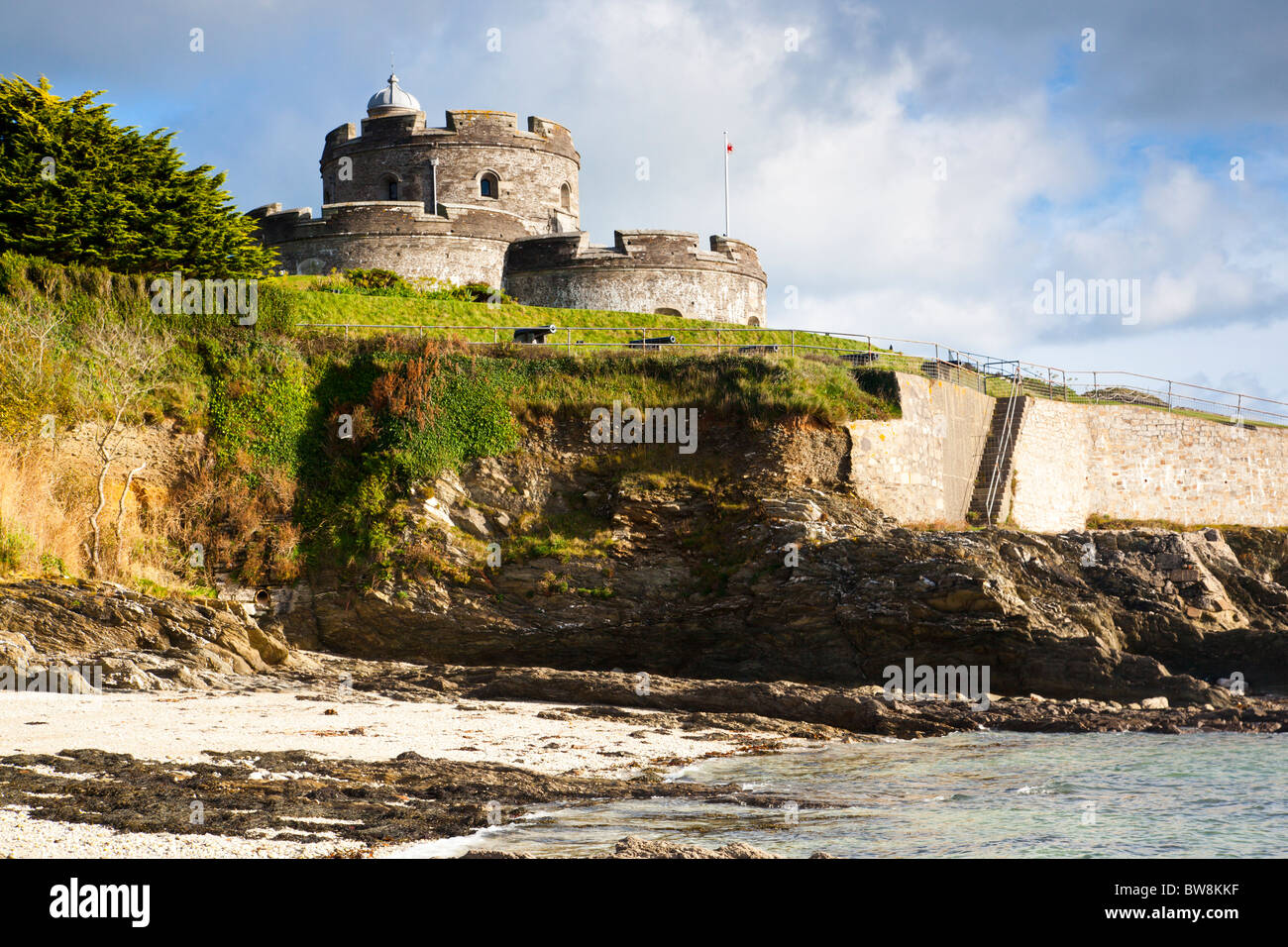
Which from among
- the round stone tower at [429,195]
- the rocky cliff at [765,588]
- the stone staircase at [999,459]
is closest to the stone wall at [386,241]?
the round stone tower at [429,195]

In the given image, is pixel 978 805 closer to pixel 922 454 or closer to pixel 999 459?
pixel 922 454

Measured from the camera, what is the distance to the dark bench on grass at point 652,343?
28.7 meters

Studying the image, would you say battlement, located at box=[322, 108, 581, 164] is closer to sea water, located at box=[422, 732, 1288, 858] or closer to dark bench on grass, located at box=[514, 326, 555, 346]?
dark bench on grass, located at box=[514, 326, 555, 346]

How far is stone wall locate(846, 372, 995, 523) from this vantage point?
A: 26.6 m

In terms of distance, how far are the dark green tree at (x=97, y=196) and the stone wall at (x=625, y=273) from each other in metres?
13.6

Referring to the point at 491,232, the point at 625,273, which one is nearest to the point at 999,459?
the point at 625,273

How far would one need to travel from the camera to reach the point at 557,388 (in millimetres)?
26766

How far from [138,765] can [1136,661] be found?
54.3 feet

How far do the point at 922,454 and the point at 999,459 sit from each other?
4445 millimetres

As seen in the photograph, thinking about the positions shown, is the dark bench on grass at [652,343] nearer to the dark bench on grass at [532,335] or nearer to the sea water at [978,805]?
the dark bench on grass at [532,335]

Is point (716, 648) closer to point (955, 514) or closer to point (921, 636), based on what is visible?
point (921, 636)
